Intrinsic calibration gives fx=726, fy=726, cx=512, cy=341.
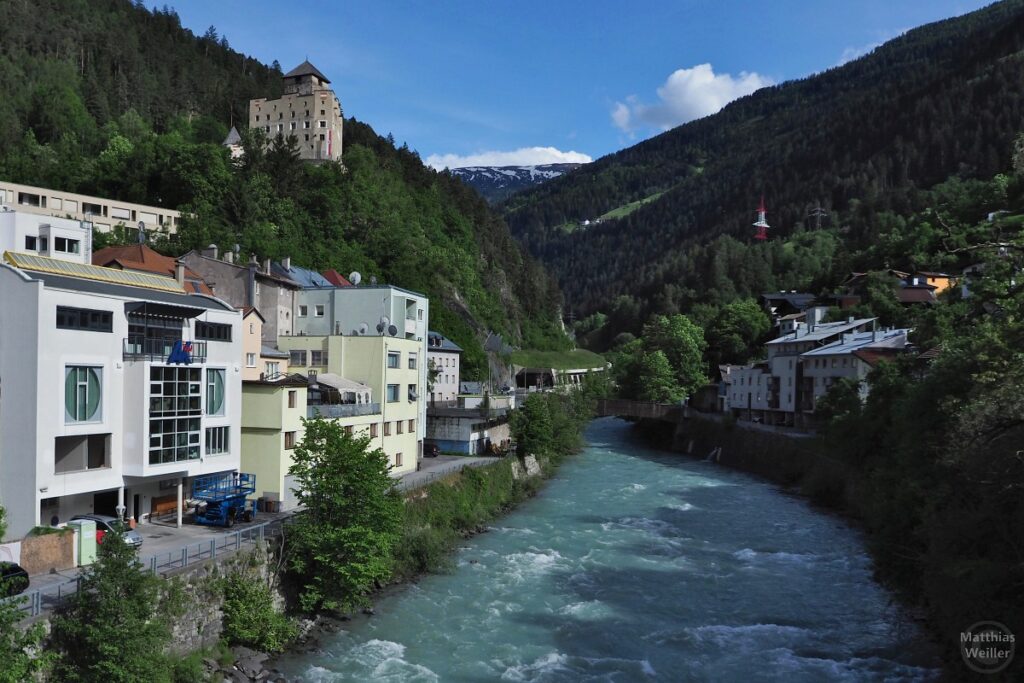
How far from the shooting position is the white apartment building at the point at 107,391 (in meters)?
22.3

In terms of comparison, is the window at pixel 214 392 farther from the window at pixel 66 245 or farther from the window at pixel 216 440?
the window at pixel 66 245

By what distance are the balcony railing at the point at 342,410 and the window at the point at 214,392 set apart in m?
4.91

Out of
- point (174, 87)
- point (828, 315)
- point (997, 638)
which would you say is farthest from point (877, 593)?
point (174, 87)

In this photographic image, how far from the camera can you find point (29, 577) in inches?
764

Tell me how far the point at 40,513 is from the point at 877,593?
99.8 ft

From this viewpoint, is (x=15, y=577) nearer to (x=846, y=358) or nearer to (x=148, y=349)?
(x=148, y=349)

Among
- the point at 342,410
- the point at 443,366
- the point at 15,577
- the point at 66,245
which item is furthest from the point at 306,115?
the point at 15,577

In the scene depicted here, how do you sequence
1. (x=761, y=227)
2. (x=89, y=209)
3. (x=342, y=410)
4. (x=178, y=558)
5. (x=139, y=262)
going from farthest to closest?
(x=761, y=227) → (x=89, y=209) → (x=139, y=262) → (x=342, y=410) → (x=178, y=558)

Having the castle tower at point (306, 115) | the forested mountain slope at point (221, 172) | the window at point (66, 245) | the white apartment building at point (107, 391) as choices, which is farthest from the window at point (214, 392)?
the castle tower at point (306, 115)

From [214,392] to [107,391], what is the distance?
193 inches

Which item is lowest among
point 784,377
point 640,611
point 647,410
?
point 640,611

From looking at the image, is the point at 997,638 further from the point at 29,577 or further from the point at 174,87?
the point at 174,87

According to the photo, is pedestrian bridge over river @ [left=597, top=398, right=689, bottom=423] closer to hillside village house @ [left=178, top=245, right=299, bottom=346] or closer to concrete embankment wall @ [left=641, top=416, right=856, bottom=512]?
concrete embankment wall @ [left=641, top=416, right=856, bottom=512]

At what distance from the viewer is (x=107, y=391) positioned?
25.1 metres
